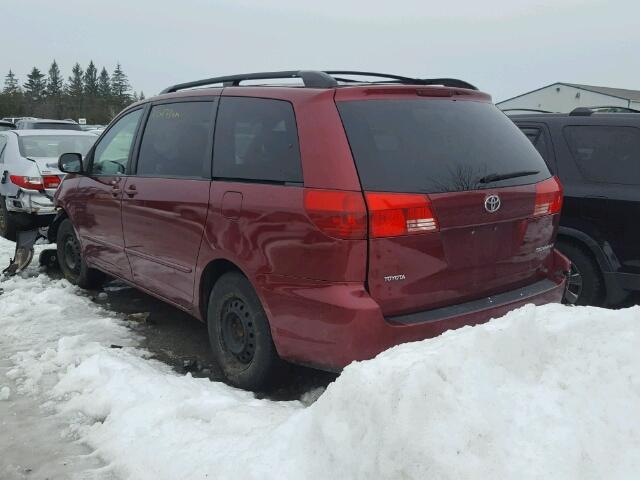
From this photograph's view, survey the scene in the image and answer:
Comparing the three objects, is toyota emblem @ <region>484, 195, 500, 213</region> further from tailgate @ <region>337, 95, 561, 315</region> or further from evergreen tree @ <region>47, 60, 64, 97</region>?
evergreen tree @ <region>47, 60, 64, 97</region>

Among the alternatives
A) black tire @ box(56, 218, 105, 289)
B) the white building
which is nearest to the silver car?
black tire @ box(56, 218, 105, 289)

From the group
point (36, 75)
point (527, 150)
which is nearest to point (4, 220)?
point (527, 150)

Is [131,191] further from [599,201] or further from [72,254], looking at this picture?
[599,201]

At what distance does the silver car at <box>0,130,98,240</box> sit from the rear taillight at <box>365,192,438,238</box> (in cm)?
678

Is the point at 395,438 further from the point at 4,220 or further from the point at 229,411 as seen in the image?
the point at 4,220

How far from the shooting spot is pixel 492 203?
3.19 metres

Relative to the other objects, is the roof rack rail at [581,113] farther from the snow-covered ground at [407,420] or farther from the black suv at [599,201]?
the snow-covered ground at [407,420]

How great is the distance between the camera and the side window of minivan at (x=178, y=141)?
3.93m

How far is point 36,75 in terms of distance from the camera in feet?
325

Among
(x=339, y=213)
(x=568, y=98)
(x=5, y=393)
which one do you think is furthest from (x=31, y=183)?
(x=568, y=98)

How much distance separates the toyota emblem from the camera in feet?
10.4

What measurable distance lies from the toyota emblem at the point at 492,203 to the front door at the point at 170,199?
1.64 metres

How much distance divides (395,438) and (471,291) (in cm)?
126

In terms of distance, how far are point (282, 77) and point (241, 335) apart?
1567 mm
